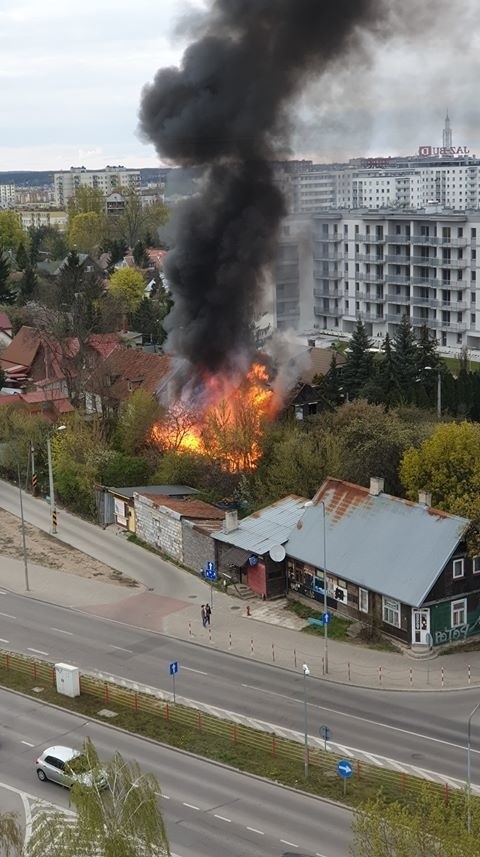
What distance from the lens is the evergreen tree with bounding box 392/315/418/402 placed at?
230 ft

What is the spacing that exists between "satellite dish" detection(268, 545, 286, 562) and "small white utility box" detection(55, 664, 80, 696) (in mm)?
11411

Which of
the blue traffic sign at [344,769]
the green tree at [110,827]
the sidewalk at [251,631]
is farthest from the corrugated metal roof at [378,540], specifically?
the green tree at [110,827]

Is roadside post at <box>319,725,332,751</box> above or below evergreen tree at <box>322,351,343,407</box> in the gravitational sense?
below

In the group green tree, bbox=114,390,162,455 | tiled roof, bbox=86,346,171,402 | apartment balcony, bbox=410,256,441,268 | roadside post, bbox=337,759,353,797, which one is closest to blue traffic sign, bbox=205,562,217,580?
green tree, bbox=114,390,162,455

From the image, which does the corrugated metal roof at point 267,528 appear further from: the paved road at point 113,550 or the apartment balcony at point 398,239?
the apartment balcony at point 398,239

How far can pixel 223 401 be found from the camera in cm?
6184

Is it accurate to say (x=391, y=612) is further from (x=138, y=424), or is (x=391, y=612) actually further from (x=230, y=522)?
(x=138, y=424)

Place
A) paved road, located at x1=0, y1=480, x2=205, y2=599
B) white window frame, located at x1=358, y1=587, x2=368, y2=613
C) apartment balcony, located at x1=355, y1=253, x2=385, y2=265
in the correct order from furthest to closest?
apartment balcony, located at x1=355, y1=253, x2=385, y2=265, paved road, located at x1=0, y1=480, x2=205, y2=599, white window frame, located at x1=358, y1=587, x2=368, y2=613

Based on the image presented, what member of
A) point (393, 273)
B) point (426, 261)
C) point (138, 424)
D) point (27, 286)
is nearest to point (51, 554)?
point (138, 424)

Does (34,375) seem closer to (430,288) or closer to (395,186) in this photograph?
(430,288)

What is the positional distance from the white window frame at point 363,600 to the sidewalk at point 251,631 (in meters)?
1.85

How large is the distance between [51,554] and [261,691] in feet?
63.9

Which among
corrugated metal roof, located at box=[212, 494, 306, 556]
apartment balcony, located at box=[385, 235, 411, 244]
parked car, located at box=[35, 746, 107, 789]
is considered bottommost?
parked car, located at box=[35, 746, 107, 789]

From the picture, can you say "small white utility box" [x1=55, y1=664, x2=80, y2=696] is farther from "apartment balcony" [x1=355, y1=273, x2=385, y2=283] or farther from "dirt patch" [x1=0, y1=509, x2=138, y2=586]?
"apartment balcony" [x1=355, y1=273, x2=385, y2=283]
